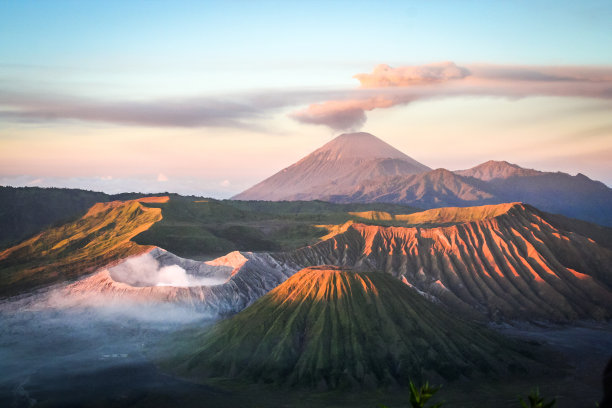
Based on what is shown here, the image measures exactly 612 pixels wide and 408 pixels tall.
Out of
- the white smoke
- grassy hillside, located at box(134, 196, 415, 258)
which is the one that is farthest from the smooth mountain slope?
the white smoke

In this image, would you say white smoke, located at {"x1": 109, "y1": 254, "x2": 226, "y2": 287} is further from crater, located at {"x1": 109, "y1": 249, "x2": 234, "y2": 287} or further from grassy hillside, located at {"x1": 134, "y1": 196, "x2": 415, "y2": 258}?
grassy hillside, located at {"x1": 134, "y1": 196, "x2": 415, "y2": 258}

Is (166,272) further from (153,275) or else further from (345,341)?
(345,341)

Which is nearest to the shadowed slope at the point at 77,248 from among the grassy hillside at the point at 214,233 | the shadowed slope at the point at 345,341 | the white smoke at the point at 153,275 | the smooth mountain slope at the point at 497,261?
the grassy hillside at the point at 214,233

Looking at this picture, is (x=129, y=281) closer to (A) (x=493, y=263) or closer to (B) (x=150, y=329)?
(B) (x=150, y=329)

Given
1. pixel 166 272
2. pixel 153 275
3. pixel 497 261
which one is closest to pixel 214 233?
pixel 166 272

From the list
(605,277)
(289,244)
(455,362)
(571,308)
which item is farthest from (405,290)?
(289,244)

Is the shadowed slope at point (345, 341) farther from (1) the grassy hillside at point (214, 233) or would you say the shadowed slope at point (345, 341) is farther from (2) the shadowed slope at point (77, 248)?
(1) the grassy hillside at point (214, 233)
